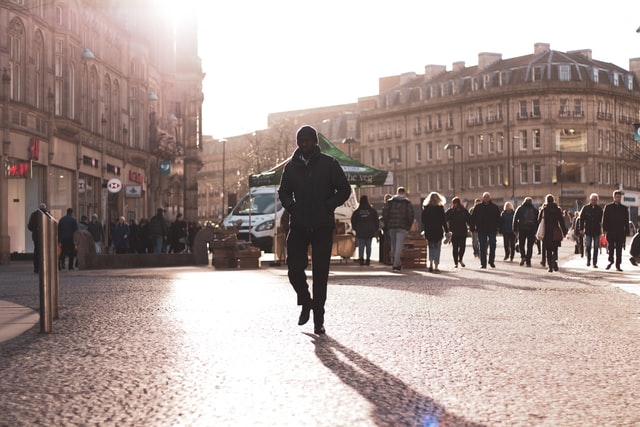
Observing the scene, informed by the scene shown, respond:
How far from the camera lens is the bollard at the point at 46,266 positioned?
10.1 meters

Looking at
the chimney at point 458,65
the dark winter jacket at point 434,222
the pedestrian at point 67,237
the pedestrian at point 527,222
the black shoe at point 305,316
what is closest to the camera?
the black shoe at point 305,316

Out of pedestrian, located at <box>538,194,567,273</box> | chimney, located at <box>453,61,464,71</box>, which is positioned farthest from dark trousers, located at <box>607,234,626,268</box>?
chimney, located at <box>453,61,464,71</box>

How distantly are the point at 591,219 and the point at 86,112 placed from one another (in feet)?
78.4

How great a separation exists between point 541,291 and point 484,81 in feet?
303

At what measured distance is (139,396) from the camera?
6430 mm

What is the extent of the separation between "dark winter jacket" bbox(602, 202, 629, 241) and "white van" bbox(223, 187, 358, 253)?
8.34 m

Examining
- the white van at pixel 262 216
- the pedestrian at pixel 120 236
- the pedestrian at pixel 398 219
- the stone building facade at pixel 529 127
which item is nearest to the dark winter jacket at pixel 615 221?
the pedestrian at pixel 398 219

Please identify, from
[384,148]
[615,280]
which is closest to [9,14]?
[615,280]

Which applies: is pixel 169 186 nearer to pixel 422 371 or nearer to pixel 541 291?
pixel 541 291

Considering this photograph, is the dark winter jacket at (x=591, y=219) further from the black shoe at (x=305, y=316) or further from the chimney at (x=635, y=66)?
the chimney at (x=635, y=66)

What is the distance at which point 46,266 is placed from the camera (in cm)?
1043

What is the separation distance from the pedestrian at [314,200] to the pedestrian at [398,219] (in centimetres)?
1291

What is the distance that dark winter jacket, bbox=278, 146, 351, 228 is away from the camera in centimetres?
988

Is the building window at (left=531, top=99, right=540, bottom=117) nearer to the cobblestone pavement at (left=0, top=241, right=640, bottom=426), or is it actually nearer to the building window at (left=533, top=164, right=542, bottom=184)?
the building window at (left=533, top=164, right=542, bottom=184)
